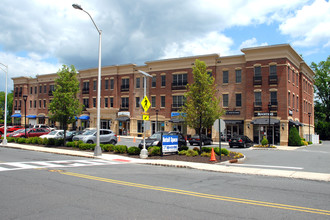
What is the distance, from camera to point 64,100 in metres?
25.1

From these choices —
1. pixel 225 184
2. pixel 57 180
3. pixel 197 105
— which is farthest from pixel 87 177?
pixel 197 105

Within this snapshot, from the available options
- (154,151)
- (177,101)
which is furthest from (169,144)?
(177,101)

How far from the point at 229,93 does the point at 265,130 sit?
7200mm

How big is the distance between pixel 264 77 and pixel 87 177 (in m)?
31.9

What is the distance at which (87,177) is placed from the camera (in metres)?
10.6

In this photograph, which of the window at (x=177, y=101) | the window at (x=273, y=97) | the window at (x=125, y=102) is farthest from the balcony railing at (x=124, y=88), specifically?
the window at (x=273, y=97)

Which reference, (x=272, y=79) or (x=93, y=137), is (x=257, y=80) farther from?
(x=93, y=137)

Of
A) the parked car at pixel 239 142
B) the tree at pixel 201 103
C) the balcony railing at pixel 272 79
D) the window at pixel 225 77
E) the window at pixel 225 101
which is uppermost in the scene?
the window at pixel 225 77

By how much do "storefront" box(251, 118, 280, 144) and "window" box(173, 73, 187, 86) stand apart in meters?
12.5

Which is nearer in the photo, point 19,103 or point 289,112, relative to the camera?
point 289,112

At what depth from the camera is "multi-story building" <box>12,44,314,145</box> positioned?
120ft

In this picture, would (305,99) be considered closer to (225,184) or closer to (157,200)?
(225,184)

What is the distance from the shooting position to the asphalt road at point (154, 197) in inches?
243

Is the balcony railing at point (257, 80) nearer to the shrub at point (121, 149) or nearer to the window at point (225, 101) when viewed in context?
the window at point (225, 101)
